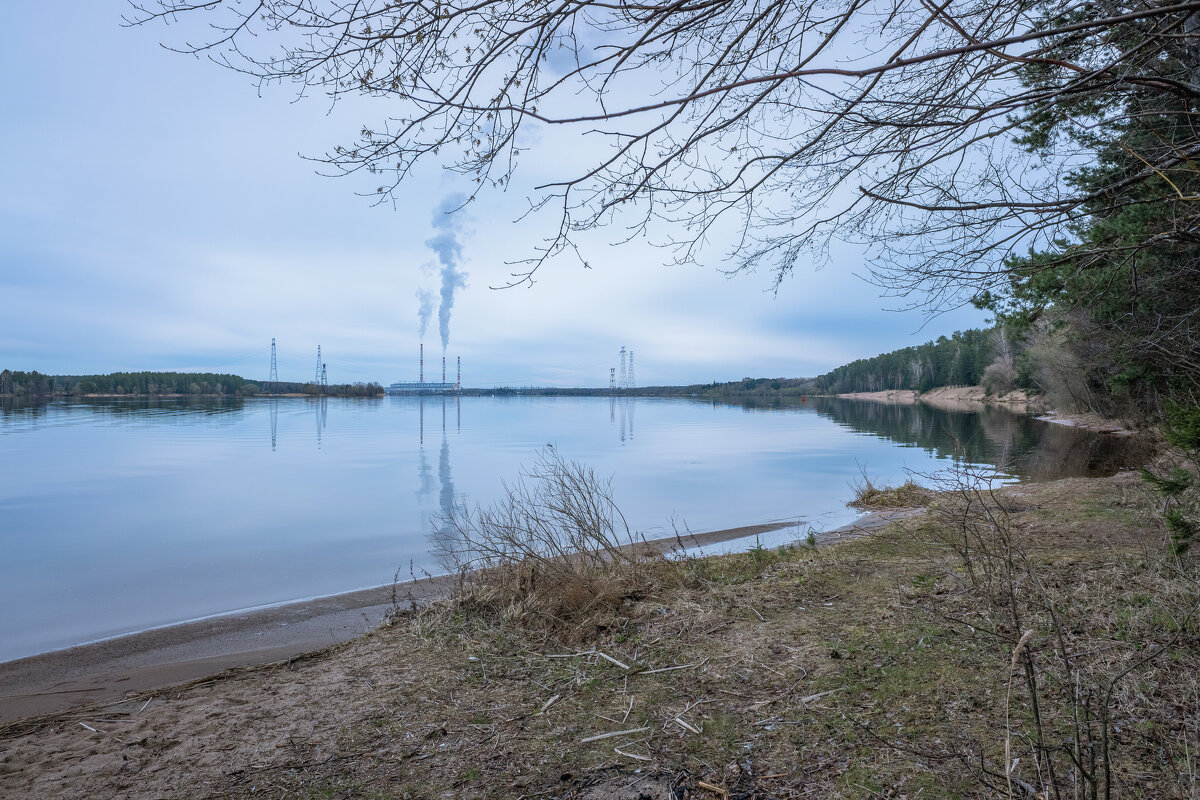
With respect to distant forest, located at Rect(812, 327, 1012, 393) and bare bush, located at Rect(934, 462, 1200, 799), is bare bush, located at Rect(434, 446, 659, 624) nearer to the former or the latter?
bare bush, located at Rect(934, 462, 1200, 799)

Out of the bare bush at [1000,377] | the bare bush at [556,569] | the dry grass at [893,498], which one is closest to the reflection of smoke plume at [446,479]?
the bare bush at [556,569]

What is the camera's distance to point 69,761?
3.70 metres

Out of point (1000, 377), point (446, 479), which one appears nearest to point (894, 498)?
point (446, 479)

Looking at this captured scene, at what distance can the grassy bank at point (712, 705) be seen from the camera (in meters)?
2.79

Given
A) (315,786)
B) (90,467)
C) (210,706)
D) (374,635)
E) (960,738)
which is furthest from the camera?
(90,467)

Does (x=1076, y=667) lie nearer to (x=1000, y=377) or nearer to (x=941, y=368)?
(x=1000, y=377)

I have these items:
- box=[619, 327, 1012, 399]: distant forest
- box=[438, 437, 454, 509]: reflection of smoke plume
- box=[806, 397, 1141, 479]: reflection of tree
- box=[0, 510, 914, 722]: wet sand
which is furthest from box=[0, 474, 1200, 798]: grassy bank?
box=[619, 327, 1012, 399]: distant forest

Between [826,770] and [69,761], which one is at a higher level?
[826,770]

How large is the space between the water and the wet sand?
26.4 inches

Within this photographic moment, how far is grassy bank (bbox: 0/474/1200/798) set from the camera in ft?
9.15

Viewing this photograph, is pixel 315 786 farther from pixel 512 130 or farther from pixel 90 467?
pixel 90 467

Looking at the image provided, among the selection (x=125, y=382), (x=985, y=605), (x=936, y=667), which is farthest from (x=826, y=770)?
(x=125, y=382)

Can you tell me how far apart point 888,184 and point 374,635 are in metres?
5.56

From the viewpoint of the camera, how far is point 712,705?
365cm
